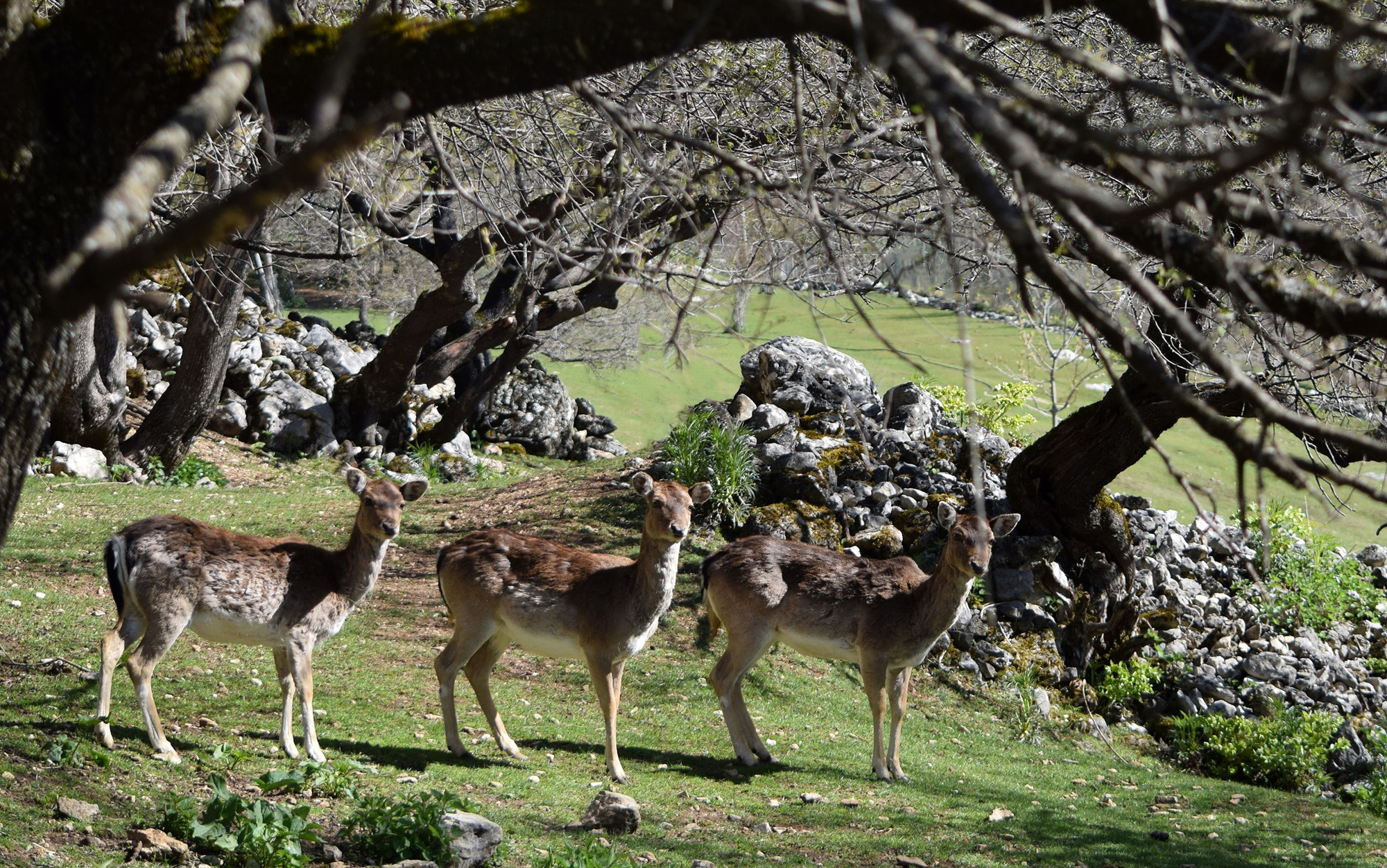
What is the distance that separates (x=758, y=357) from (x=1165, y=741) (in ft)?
21.9

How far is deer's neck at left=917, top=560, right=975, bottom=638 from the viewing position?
830 cm

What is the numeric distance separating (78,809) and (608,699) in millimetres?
3170

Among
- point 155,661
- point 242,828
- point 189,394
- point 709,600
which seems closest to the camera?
point 242,828

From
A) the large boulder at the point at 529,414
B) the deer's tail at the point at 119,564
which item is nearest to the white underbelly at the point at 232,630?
the deer's tail at the point at 119,564

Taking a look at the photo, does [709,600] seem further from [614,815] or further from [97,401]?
[97,401]

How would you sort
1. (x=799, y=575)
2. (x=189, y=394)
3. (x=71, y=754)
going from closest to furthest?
(x=71, y=754)
(x=799, y=575)
(x=189, y=394)

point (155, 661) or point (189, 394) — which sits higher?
point (189, 394)

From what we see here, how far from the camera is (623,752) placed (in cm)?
824

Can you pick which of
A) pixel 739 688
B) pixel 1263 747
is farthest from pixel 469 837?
pixel 1263 747

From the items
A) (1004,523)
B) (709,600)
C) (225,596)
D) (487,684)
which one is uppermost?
(1004,523)

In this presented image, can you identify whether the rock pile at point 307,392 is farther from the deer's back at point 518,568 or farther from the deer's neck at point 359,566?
the deer's neck at point 359,566

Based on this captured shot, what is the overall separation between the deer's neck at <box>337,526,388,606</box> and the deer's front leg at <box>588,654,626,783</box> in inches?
58.1

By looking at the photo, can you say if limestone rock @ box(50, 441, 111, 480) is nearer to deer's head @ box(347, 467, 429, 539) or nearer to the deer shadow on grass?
deer's head @ box(347, 467, 429, 539)

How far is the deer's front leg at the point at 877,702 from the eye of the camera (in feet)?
27.3
